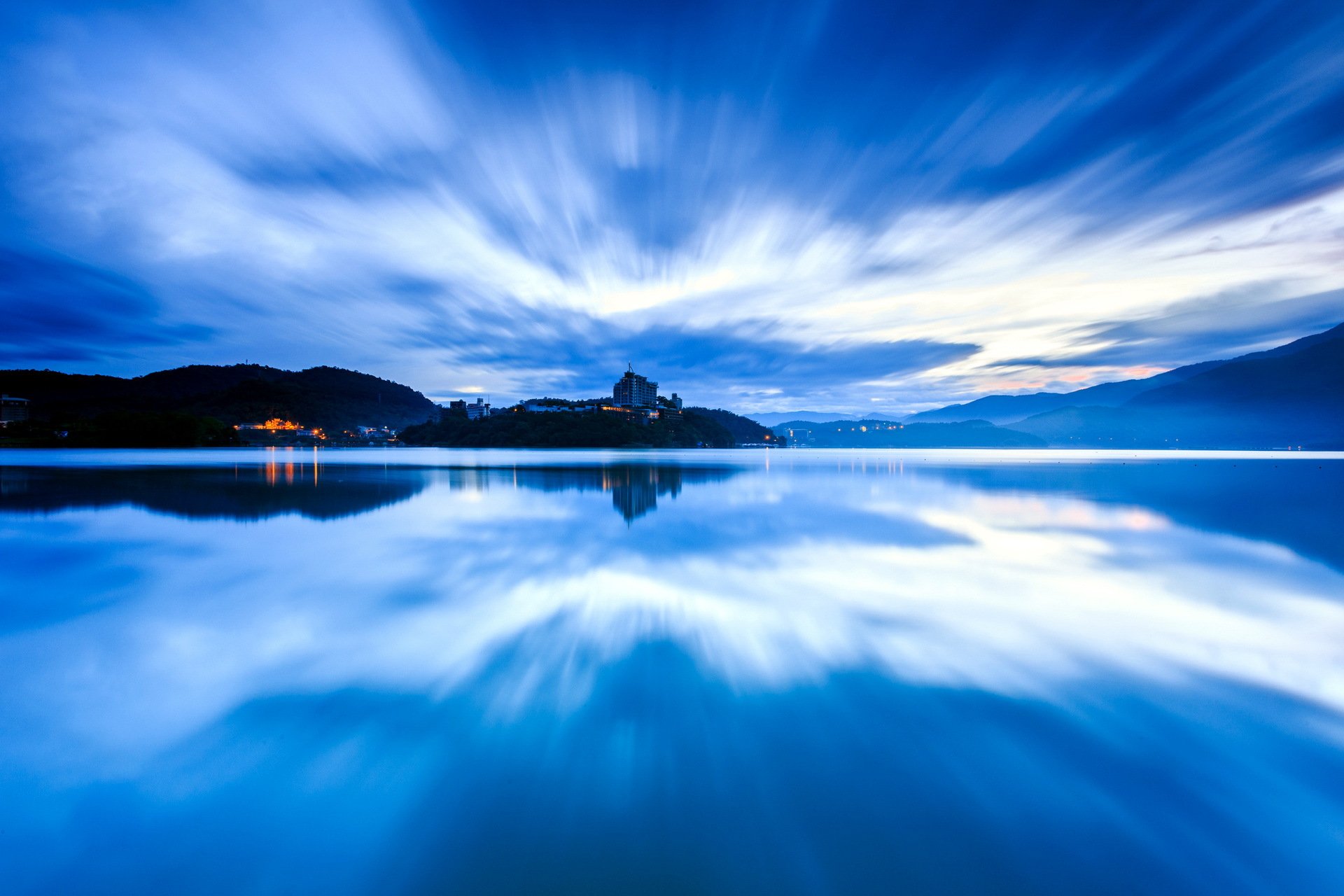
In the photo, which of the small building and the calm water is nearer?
the calm water

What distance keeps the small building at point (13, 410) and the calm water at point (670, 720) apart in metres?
212

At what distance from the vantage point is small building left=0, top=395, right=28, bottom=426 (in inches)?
5699

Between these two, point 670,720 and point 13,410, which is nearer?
point 670,720

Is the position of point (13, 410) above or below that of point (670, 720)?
above

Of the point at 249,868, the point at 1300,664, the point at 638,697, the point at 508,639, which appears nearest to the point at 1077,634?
the point at 1300,664

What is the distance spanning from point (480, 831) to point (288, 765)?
2.12m

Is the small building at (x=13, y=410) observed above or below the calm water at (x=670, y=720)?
above

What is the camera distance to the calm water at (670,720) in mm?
3355

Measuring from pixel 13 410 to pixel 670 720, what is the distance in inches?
9231

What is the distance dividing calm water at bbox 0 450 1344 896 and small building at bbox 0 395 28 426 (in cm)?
21154

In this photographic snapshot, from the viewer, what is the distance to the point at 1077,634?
7.37m

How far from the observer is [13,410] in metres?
149

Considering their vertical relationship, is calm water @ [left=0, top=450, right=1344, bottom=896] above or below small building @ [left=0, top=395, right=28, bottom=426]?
below

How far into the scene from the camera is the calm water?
11.0 feet
